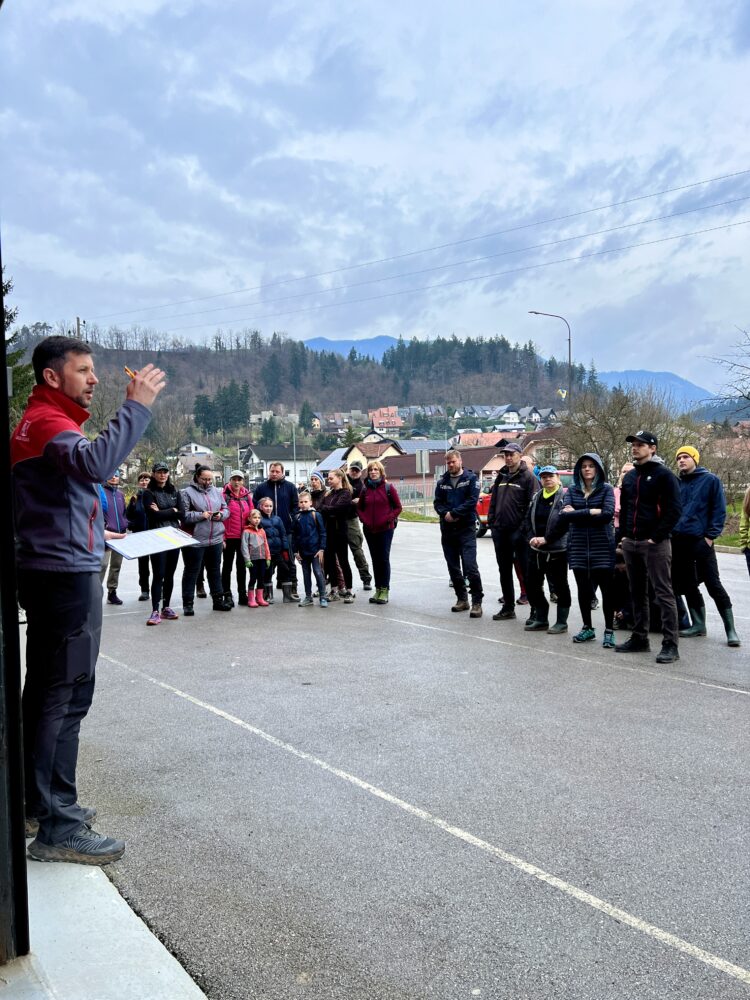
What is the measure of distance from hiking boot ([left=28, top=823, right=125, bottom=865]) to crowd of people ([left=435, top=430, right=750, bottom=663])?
5.74 m

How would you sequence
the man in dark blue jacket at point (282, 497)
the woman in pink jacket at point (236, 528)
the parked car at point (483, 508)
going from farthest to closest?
1. the parked car at point (483, 508)
2. the man in dark blue jacket at point (282, 497)
3. the woman in pink jacket at point (236, 528)

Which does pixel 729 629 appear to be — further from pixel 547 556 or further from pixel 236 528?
pixel 236 528

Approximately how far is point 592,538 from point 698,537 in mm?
1158

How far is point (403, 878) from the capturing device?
3.75 metres

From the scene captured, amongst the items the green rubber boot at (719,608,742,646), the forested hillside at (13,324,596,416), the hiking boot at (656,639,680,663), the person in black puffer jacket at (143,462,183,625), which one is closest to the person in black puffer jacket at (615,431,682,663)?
the hiking boot at (656,639,680,663)

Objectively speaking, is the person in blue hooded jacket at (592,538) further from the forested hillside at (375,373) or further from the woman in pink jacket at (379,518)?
the forested hillside at (375,373)

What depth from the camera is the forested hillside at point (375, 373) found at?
516 feet

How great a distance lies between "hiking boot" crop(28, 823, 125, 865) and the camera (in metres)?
3.77

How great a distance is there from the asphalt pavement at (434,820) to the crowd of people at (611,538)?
35.4 inches

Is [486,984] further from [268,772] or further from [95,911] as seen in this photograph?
[268,772]

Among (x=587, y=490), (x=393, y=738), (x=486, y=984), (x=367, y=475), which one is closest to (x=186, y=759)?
(x=393, y=738)

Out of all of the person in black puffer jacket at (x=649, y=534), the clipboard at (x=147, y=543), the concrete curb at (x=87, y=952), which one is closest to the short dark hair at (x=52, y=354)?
the concrete curb at (x=87, y=952)

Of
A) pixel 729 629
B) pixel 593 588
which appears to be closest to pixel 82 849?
pixel 593 588

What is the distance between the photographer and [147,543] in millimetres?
8180
